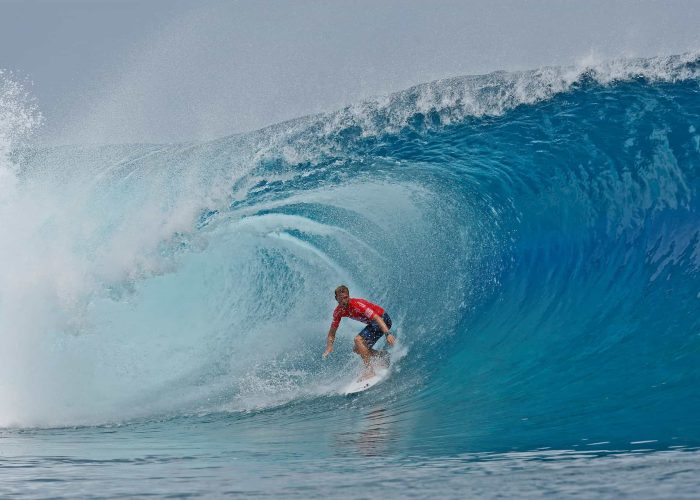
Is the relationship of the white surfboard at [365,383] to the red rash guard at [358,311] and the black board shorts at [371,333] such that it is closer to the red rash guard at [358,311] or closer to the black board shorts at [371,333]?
the black board shorts at [371,333]

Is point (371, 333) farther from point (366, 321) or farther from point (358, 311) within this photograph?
point (358, 311)

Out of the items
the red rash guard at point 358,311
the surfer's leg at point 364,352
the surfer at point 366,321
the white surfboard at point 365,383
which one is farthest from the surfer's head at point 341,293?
the white surfboard at point 365,383

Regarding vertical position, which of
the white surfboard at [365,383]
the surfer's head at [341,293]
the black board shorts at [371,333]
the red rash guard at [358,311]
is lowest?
the white surfboard at [365,383]

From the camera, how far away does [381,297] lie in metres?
11.7

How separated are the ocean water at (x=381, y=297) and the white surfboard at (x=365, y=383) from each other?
124 millimetres

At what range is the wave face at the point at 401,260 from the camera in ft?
28.3

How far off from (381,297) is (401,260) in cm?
64

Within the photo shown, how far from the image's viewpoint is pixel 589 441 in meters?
5.47

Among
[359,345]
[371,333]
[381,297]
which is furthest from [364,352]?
[381,297]

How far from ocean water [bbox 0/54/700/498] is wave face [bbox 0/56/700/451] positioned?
0.04 m

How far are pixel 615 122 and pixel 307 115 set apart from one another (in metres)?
5.41

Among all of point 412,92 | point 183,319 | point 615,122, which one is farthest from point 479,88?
point 183,319

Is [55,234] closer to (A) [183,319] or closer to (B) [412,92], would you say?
(A) [183,319]

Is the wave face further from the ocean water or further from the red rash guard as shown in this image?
the red rash guard
